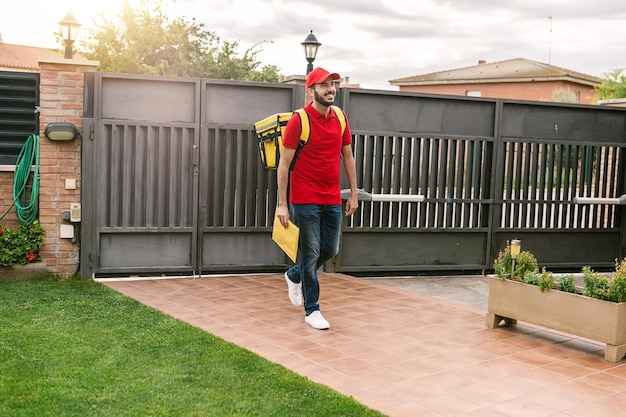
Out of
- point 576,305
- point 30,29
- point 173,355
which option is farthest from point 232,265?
point 30,29

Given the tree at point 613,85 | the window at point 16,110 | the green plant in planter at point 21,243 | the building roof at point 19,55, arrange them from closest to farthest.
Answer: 1. the green plant in planter at point 21,243
2. the window at point 16,110
3. the tree at point 613,85
4. the building roof at point 19,55

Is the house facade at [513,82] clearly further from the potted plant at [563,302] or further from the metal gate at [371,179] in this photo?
the potted plant at [563,302]

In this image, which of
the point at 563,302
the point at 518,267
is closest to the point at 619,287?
the point at 563,302

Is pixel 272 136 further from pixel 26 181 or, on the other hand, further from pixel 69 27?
pixel 69 27

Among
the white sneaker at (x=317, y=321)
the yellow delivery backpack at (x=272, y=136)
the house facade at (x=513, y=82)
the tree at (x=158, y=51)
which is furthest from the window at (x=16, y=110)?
the house facade at (x=513, y=82)

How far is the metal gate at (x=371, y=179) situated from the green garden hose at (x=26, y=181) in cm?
52

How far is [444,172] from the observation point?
827 cm

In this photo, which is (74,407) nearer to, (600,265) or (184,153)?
(184,153)

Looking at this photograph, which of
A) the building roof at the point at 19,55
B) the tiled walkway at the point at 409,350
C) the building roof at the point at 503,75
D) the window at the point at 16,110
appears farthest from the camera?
the building roof at the point at 19,55

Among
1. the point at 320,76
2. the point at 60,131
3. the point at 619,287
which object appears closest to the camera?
the point at 619,287

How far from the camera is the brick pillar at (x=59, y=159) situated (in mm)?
7188

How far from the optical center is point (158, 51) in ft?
95.4

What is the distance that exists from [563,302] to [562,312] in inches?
2.8

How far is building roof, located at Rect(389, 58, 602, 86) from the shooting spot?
38.3 metres
